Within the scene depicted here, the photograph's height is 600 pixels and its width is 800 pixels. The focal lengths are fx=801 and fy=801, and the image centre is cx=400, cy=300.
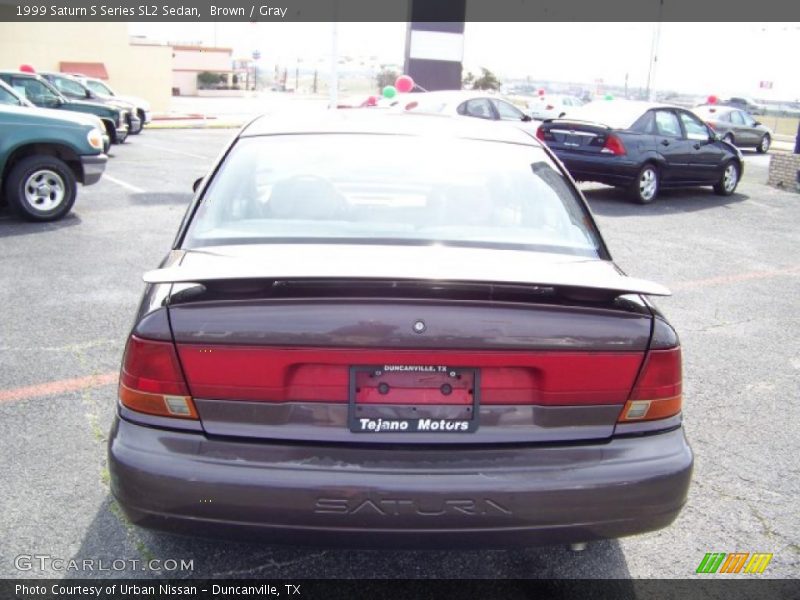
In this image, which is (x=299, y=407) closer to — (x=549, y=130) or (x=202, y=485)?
(x=202, y=485)

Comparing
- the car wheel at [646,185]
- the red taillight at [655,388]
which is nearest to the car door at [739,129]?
the car wheel at [646,185]

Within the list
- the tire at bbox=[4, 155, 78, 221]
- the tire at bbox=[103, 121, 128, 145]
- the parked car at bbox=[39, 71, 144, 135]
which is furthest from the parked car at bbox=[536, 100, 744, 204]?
the parked car at bbox=[39, 71, 144, 135]

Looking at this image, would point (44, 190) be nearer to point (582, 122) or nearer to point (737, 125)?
point (582, 122)

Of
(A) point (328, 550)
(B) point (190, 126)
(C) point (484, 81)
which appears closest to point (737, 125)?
(B) point (190, 126)

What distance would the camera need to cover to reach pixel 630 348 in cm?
250

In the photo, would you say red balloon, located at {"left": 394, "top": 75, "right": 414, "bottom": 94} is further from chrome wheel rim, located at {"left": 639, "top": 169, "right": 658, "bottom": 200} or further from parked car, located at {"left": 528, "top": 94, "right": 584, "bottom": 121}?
parked car, located at {"left": 528, "top": 94, "right": 584, "bottom": 121}

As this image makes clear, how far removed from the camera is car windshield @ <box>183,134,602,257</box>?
300 centimetres

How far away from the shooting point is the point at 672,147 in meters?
13.0

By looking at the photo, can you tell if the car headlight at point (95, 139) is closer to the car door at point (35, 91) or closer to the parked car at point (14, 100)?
the parked car at point (14, 100)

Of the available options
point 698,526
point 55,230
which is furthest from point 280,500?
point 55,230

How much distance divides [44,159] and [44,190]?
14.1 inches

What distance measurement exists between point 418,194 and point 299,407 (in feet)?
4.04

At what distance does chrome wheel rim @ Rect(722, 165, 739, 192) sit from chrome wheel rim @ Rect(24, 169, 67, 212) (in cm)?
1091

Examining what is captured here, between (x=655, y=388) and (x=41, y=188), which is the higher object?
(x=655, y=388)
